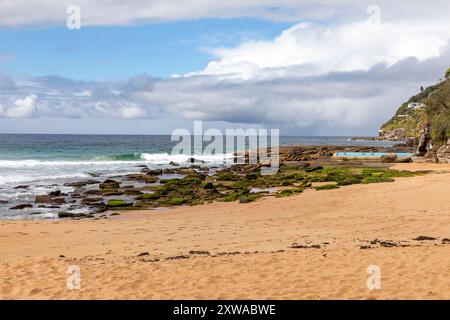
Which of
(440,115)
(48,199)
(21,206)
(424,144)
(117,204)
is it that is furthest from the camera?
(424,144)

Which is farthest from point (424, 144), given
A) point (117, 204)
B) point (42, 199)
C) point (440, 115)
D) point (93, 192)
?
point (42, 199)

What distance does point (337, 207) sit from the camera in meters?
22.7

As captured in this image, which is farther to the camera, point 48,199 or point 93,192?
point 93,192

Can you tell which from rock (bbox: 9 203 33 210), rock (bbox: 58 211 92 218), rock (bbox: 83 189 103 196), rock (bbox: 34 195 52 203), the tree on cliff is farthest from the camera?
the tree on cliff

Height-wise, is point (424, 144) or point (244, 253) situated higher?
point (424, 144)

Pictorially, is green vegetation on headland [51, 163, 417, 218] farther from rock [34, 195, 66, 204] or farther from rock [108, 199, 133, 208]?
rock [34, 195, 66, 204]

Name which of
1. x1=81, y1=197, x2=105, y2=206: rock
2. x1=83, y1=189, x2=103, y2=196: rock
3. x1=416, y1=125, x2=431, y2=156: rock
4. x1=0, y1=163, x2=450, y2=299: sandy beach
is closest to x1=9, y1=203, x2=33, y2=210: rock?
x1=81, y1=197, x2=105, y2=206: rock

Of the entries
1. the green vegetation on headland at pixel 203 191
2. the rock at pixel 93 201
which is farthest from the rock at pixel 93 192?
the rock at pixel 93 201

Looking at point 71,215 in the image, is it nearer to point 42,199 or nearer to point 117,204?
point 117,204

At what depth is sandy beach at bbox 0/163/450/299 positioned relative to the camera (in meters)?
9.52

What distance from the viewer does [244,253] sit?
1292 cm
